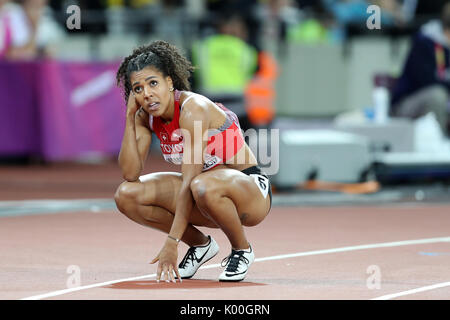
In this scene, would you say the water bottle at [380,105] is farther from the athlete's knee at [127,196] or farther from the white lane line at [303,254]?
the athlete's knee at [127,196]

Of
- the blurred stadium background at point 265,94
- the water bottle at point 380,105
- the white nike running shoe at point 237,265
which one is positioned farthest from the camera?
the water bottle at point 380,105

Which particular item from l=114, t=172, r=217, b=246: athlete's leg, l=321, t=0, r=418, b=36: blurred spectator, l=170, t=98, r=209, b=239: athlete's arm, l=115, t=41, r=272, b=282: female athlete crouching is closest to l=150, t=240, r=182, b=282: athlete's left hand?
l=115, t=41, r=272, b=282: female athlete crouching

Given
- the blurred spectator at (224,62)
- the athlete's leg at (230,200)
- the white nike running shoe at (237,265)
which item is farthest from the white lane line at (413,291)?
the blurred spectator at (224,62)

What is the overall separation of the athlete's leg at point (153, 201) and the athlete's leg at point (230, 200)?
26cm

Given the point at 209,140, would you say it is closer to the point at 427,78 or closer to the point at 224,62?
the point at 427,78

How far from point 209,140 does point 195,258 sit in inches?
30.6

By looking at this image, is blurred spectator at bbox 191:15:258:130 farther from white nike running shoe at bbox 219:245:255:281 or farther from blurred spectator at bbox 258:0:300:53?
white nike running shoe at bbox 219:245:255:281

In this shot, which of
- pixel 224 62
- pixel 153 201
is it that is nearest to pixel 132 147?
pixel 153 201

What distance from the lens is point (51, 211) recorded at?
35.5 feet

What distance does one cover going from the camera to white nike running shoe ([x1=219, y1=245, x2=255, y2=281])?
6.52 meters

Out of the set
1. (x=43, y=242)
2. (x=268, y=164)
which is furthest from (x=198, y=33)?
(x=43, y=242)

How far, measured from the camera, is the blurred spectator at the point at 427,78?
1496 cm
